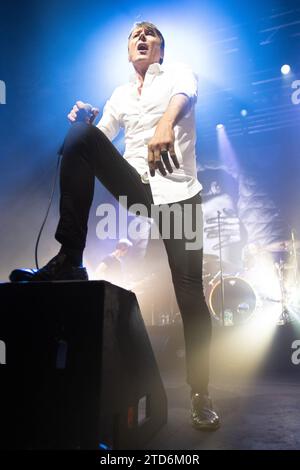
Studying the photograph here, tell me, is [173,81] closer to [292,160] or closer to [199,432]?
[199,432]

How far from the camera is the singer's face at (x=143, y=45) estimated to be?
1821mm

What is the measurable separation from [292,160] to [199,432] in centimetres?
573

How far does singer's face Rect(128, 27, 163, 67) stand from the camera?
1.82 metres

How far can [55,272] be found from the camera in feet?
4.16

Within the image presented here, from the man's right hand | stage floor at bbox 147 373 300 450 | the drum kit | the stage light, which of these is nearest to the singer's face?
the man's right hand

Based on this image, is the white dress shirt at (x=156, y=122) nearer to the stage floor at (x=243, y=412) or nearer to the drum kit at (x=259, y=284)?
the stage floor at (x=243, y=412)

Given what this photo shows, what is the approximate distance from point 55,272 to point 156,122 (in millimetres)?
889

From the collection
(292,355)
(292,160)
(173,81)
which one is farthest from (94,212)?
(173,81)

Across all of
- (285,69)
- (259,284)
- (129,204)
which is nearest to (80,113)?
(129,204)

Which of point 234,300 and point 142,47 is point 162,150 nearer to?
point 142,47

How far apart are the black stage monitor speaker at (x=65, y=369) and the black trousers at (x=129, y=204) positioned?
37 centimetres

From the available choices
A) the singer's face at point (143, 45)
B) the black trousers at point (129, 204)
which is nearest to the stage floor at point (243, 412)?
the black trousers at point (129, 204)

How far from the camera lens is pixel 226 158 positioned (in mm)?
6664

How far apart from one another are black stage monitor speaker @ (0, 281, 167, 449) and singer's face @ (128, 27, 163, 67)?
1286mm
